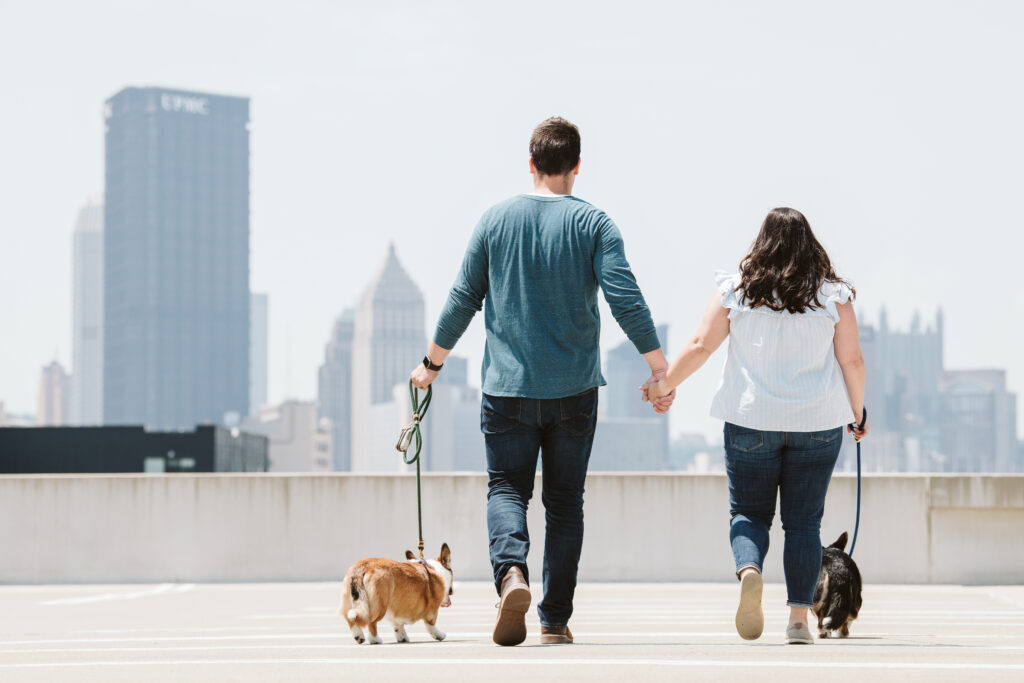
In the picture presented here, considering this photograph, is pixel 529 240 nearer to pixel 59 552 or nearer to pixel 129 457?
pixel 59 552

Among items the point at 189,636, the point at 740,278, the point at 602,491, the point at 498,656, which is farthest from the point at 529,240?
the point at 602,491

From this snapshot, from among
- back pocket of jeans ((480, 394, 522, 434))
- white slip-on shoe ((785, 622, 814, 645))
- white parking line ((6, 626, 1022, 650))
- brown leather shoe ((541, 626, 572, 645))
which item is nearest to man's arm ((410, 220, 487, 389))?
back pocket of jeans ((480, 394, 522, 434))

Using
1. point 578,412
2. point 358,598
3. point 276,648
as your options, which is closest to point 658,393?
point 578,412

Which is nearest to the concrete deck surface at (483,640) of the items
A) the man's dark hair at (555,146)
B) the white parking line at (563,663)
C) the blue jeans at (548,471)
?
the white parking line at (563,663)

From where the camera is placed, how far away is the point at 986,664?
4441mm

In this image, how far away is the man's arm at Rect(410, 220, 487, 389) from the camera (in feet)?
18.7

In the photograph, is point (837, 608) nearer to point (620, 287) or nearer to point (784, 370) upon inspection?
point (784, 370)

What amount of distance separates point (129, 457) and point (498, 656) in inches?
2898

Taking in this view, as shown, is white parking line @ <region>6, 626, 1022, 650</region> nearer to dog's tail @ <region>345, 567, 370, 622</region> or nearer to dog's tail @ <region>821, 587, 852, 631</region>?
dog's tail @ <region>821, 587, 852, 631</region>

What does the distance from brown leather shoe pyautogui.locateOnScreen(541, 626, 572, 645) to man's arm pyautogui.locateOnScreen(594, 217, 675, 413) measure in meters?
1.18

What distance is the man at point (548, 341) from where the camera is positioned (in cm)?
549

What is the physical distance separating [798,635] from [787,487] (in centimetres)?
61

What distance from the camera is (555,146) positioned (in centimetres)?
570

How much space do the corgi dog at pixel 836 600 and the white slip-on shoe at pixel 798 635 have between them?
1.43 m
